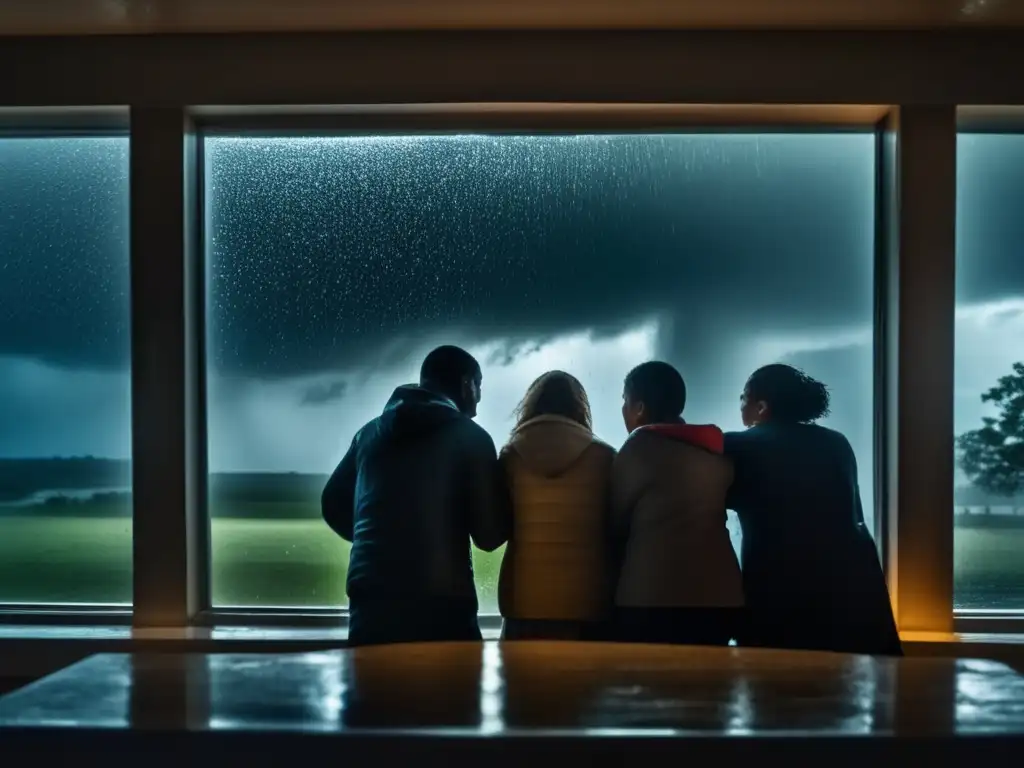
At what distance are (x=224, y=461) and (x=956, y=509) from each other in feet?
8.30

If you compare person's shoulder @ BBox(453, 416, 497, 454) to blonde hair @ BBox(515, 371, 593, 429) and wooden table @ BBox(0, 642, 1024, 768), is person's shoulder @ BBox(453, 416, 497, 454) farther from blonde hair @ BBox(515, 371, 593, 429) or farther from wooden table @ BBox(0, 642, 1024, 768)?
wooden table @ BBox(0, 642, 1024, 768)

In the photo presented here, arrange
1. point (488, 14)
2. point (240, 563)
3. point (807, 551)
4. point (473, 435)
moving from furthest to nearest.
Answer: point (240, 563)
point (488, 14)
point (473, 435)
point (807, 551)

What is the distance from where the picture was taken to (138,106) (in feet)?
10.2

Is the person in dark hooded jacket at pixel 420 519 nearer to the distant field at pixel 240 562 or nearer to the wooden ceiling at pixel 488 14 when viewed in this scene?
the distant field at pixel 240 562

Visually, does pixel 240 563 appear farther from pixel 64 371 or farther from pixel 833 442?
pixel 833 442

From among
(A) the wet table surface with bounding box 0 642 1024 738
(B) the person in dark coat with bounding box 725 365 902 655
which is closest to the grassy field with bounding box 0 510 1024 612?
(B) the person in dark coat with bounding box 725 365 902 655

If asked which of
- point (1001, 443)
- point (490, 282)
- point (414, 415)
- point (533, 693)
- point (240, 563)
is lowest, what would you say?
point (240, 563)

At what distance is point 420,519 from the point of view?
7.86 ft

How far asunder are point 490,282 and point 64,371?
155 centimetres

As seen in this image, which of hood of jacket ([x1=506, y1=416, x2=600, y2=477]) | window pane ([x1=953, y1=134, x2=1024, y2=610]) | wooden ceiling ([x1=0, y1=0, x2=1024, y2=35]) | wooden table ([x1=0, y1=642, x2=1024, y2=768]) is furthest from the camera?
window pane ([x1=953, y1=134, x2=1024, y2=610])

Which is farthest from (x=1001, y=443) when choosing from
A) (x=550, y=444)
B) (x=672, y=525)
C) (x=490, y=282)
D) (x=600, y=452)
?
(x=490, y=282)

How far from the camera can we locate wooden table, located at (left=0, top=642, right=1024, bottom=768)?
45.6 inches

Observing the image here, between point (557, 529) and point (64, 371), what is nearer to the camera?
point (557, 529)

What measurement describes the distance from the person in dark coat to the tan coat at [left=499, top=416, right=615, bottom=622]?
38 cm
